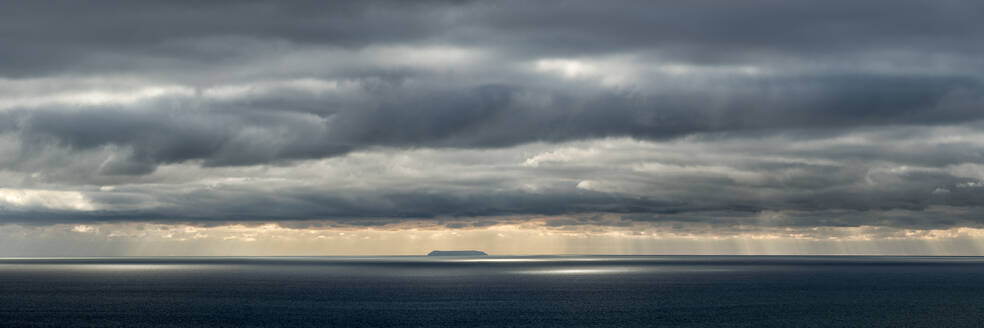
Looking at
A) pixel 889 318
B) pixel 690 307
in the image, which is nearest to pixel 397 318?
pixel 690 307

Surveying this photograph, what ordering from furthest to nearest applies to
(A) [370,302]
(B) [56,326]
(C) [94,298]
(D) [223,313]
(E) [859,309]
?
(C) [94,298] → (A) [370,302] → (E) [859,309] → (D) [223,313] → (B) [56,326]

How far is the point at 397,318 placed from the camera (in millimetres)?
135500

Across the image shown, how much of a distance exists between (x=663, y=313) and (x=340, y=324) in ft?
186

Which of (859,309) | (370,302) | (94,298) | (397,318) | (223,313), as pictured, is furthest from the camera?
(94,298)

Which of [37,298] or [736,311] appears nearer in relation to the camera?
[736,311]

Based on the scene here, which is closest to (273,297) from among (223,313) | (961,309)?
(223,313)

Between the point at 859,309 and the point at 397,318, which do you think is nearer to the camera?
the point at 397,318

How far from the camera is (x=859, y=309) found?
159 m

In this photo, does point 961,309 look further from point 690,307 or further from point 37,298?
point 37,298

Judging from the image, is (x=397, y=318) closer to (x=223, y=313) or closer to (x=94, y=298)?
(x=223, y=313)

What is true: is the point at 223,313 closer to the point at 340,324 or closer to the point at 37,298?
the point at 340,324

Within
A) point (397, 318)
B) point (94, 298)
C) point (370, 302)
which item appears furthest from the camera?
point (94, 298)

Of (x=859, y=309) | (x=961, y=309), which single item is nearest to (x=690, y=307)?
(x=859, y=309)

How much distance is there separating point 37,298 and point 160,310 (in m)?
55.3
